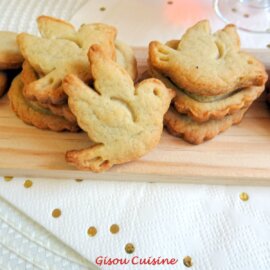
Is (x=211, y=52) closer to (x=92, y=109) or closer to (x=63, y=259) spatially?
(x=92, y=109)

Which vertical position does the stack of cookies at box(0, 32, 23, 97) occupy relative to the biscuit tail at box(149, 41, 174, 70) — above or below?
below

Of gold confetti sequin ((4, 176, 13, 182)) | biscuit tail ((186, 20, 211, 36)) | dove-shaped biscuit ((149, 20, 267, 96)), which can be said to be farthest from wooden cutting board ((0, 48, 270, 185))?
biscuit tail ((186, 20, 211, 36))

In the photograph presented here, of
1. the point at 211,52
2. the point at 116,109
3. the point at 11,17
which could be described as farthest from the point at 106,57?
the point at 11,17

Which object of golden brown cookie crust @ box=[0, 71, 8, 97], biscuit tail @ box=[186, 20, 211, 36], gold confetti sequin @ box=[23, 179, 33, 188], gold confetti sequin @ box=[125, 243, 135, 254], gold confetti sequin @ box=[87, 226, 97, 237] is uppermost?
biscuit tail @ box=[186, 20, 211, 36]

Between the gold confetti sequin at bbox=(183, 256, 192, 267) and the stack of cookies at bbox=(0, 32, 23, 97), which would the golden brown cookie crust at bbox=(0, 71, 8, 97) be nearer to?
the stack of cookies at bbox=(0, 32, 23, 97)

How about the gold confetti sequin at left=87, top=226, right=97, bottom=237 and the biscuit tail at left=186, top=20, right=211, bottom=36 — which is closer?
the gold confetti sequin at left=87, top=226, right=97, bottom=237

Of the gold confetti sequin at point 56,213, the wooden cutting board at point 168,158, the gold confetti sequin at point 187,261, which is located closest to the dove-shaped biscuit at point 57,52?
the wooden cutting board at point 168,158
